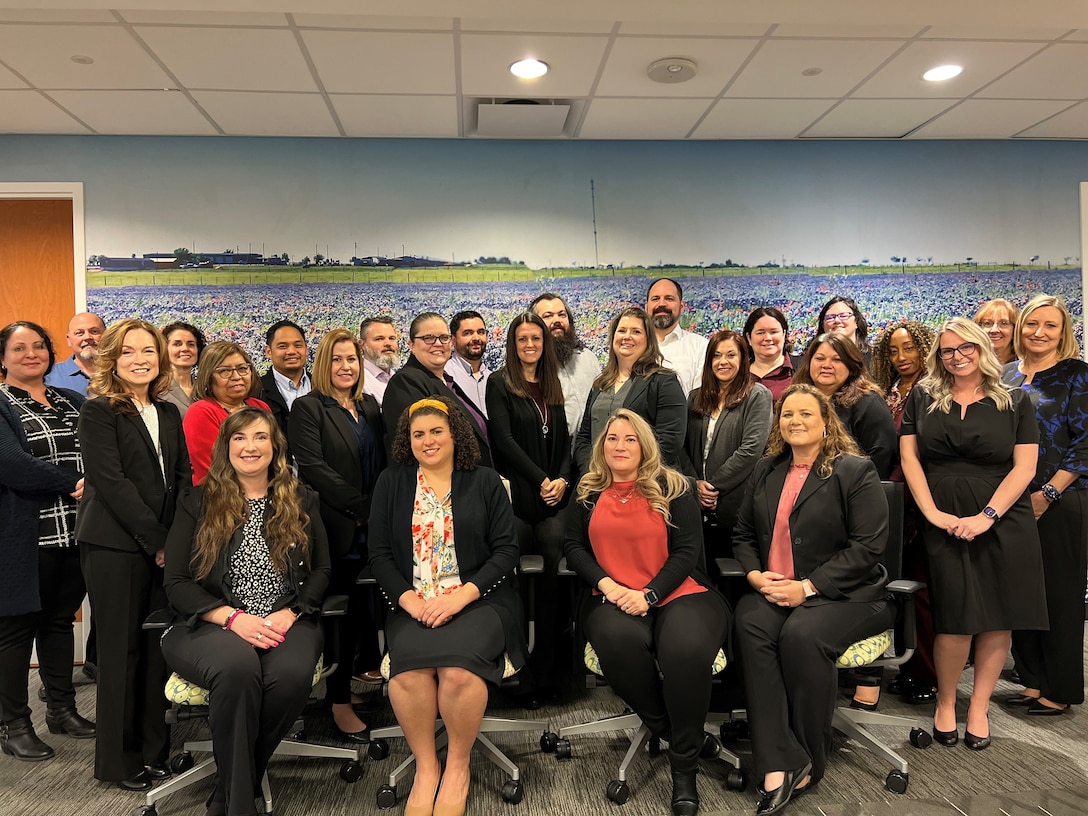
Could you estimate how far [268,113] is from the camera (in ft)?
13.6

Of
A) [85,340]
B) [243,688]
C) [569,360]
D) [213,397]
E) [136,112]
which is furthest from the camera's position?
[136,112]

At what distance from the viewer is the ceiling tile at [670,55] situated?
342cm

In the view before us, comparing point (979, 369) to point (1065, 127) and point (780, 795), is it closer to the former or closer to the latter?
point (780, 795)

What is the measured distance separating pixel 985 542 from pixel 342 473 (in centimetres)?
255

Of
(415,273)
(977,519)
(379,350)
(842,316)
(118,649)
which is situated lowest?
(118,649)

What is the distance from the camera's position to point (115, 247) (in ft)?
14.5

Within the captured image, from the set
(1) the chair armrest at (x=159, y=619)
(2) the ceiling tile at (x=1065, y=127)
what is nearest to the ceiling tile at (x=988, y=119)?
(2) the ceiling tile at (x=1065, y=127)

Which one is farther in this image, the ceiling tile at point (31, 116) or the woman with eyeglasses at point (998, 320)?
the ceiling tile at point (31, 116)

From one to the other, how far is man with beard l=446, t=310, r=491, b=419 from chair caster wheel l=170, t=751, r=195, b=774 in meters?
1.84

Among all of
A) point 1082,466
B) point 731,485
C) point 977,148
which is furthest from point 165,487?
point 977,148

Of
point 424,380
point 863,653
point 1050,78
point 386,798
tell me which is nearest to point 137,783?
point 386,798

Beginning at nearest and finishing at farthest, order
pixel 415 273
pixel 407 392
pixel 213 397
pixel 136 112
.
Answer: pixel 213 397 → pixel 407 392 → pixel 136 112 → pixel 415 273

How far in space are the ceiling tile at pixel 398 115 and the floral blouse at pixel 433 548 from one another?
7.98 ft

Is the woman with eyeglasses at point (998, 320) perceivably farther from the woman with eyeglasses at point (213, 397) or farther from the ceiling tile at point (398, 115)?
the woman with eyeglasses at point (213, 397)
